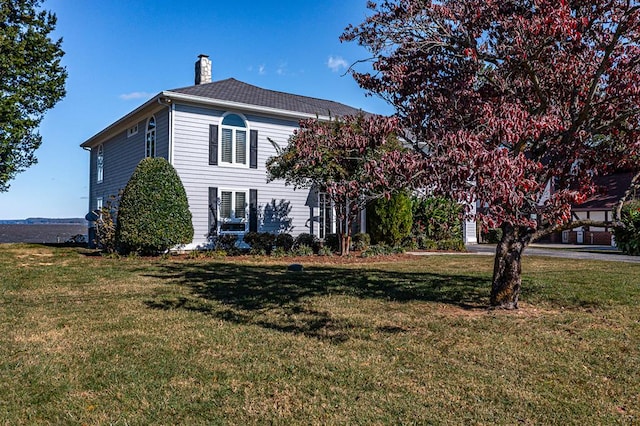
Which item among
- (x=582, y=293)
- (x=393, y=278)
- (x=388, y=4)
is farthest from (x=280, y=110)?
(x=582, y=293)

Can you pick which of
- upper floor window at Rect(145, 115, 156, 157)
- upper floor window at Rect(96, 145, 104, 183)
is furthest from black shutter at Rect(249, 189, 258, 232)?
upper floor window at Rect(96, 145, 104, 183)

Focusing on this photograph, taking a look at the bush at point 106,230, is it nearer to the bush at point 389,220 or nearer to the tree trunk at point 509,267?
the bush at point 389,220

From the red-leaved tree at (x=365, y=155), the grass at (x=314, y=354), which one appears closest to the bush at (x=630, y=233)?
the grass at (x=314, y=354)

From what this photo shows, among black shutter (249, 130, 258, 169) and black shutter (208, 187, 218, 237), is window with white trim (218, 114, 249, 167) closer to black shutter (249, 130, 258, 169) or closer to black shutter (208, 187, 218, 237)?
black shutter (249, 130, 258, 169)

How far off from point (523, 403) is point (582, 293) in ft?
17.5

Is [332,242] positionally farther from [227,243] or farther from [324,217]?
[227,243]

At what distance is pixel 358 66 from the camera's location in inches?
269

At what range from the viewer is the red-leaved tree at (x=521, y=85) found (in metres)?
5.11

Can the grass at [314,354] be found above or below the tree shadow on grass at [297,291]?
below

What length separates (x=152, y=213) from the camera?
12914mm

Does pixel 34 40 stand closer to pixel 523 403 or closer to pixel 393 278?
pixel 393 278

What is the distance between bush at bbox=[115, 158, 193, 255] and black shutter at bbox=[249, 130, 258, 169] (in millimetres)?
3262

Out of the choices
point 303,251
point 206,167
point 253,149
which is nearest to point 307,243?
point 303,251

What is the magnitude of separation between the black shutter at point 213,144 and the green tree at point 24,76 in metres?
8.64
